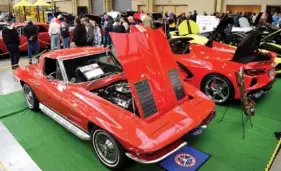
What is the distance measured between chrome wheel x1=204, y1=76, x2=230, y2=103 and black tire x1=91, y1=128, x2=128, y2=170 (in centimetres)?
293

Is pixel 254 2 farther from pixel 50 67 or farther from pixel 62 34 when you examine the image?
pixel 50 67

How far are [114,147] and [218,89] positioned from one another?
3015 mm

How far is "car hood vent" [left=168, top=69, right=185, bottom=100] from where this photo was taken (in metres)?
3.75

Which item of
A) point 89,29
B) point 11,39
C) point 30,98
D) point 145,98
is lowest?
point 30,98

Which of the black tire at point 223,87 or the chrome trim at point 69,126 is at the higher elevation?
the black tire at point 223,87

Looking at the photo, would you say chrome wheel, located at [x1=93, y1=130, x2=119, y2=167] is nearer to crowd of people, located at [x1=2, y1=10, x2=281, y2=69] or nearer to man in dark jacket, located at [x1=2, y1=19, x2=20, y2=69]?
crowd of people, located at [x1=2, y1=10, x2=281, y2=69]

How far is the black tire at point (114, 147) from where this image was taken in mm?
2994

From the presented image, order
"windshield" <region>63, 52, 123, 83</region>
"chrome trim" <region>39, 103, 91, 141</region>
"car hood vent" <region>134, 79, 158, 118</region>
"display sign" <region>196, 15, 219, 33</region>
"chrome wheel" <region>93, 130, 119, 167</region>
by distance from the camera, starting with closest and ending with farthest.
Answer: "chrome wheel" <region>93, 130, 119, 167</region> < "car hood vent" <region>134, 79, 158, 118</region> < "chrome trim" <region>39, 103, 91, 141</region> < "windshield" <region>63, 52, 123, 83</region> < "display sign" <region>196, 15, 219, 33</region>

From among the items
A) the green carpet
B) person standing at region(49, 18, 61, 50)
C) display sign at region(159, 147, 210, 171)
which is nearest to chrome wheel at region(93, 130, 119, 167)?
the green carpet

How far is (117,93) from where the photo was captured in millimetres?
3973

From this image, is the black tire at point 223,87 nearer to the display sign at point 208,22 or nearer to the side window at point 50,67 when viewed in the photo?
the side window at point 50,67

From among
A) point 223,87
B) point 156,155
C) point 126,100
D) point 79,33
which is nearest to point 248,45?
point 223,87

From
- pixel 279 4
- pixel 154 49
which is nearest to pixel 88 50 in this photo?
pixel 154 49

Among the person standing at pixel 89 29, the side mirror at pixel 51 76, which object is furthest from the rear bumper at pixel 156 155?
the person standing at pixel 89 29
